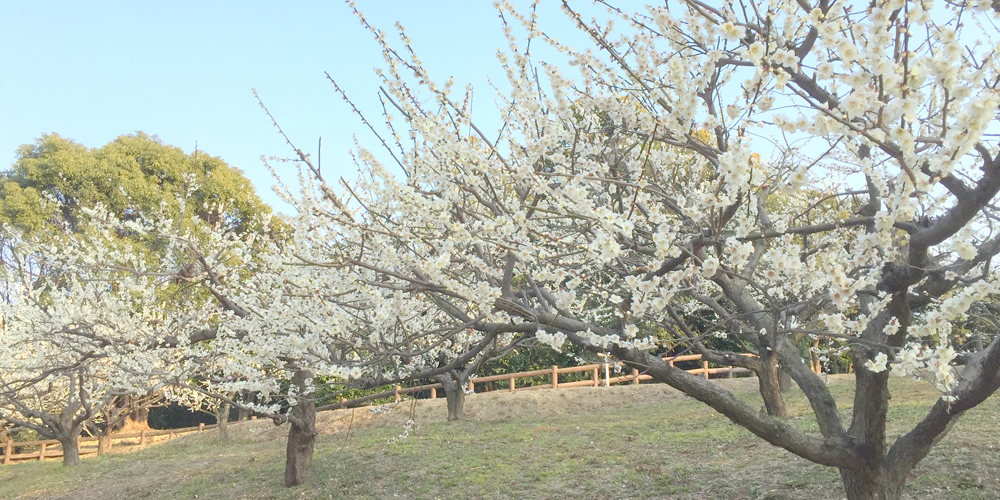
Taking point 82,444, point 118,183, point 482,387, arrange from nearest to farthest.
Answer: point 82,444 → point 482,387 → point 118,183

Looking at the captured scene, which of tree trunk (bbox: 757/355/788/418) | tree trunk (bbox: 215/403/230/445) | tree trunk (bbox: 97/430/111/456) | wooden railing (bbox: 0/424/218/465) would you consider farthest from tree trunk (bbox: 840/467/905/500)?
wooden railing (bbox: 0/424/218/465)

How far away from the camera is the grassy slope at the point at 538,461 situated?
19.0 feet

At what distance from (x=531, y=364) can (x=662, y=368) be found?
495 inches

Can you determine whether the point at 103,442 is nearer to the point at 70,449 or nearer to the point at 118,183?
the point at 70,449

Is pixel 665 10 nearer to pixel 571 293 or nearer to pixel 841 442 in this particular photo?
pixel 571 293

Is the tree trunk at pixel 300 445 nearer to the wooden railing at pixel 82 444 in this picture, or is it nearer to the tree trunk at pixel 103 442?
the tree trunk at pixel 103 442

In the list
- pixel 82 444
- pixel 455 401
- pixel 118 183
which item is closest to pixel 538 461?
pixel 455 401

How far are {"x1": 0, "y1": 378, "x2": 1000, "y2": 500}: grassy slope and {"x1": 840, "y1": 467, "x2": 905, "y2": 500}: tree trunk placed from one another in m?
1.20

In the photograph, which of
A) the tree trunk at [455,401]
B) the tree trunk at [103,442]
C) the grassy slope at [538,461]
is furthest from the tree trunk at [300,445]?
the tree trunk at [103,442]

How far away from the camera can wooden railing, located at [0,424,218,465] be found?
47.0ft

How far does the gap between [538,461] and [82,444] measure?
14.3 meters

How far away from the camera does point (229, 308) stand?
658cm

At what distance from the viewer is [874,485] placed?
12.8ft

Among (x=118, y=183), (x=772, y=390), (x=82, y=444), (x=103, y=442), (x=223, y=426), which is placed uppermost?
(x=118, y=183)
